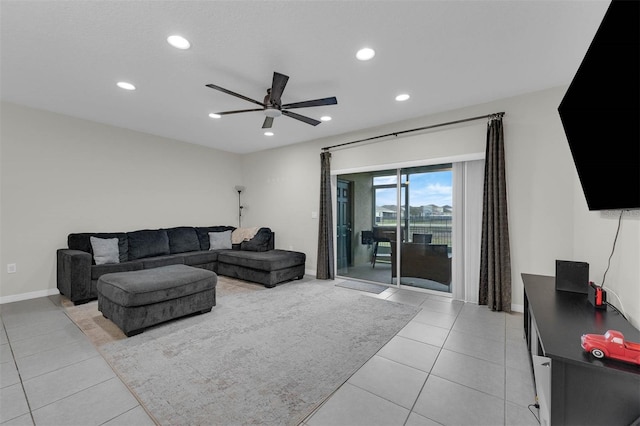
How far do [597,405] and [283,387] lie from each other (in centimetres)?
168

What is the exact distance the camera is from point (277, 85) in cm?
256

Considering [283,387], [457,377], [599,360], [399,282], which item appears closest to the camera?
[599,360]

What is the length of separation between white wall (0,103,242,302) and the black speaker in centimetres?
589

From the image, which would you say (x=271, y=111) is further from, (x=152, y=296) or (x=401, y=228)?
(x=401, y=228)

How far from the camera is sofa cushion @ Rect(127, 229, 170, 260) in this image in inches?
175

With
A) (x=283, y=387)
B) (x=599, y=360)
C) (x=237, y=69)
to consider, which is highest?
(x=237, y=69)

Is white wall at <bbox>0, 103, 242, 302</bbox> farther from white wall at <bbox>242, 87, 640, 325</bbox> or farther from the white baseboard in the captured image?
white wall at <bbox>242, 87, 640, 325</bbox>

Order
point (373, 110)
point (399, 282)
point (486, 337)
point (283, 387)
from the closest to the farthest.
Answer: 1. point (283, 387)
2. point (486, 337)
3. point (373, 110)
4. point (399, 282)

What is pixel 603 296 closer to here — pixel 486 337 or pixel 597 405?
pixel 597 405

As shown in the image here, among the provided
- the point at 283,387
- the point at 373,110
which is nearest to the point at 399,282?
the point at 373,110

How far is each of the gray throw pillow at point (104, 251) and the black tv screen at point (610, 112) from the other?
5.43 metres

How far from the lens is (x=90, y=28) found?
6.99 feet

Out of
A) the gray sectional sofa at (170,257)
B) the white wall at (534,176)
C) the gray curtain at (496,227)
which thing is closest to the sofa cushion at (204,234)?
the gray sectional sofa at (170,257)

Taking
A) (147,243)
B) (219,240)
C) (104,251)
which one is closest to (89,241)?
(104,251)
